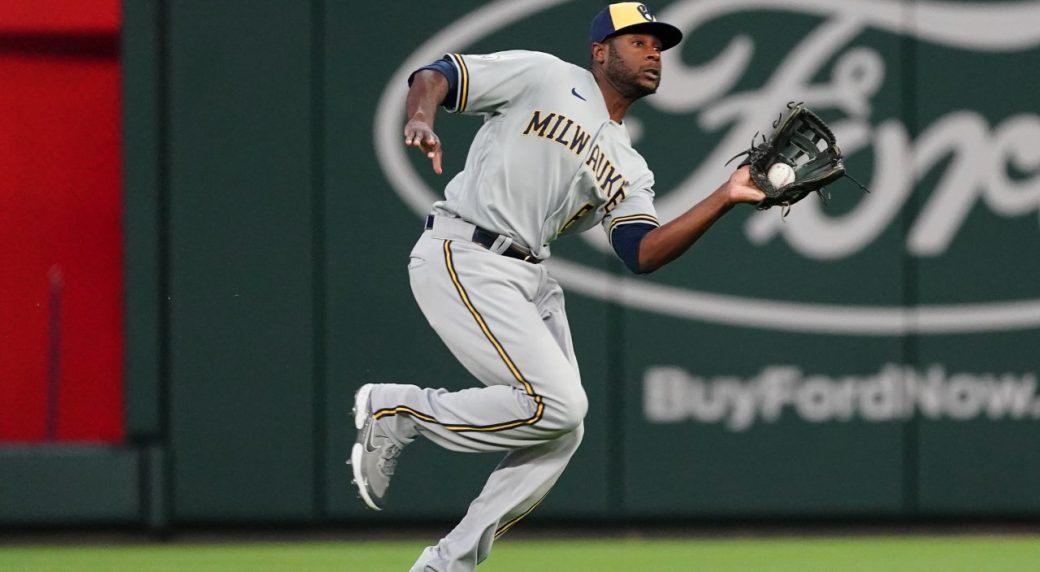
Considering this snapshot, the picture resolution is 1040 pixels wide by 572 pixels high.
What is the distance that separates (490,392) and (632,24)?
123 cm

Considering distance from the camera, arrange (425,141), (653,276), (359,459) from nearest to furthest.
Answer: (425,141) → (359,459) → (653,276)

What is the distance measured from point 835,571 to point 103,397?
3.82 m

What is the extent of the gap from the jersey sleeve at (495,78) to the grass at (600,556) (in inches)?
85.1

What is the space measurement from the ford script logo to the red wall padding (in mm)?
2716

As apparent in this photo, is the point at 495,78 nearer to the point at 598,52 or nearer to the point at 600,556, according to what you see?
the point at 598,52

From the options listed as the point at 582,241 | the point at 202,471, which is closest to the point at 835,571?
the point at 582,241

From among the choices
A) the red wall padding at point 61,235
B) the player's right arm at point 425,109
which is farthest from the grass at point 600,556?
the player's right arm at point 425,109

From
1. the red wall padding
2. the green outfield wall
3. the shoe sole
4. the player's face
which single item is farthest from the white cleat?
the red wall padding

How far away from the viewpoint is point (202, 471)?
730 centimetres

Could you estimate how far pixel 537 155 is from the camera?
4.91 m

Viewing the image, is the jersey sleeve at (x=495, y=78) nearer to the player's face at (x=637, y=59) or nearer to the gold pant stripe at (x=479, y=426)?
the player's face at (x=637, y=59)

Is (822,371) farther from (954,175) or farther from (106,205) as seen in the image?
(106,205)

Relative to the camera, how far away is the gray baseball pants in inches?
188

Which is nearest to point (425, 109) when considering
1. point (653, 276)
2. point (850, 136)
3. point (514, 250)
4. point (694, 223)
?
point (514, 250)
